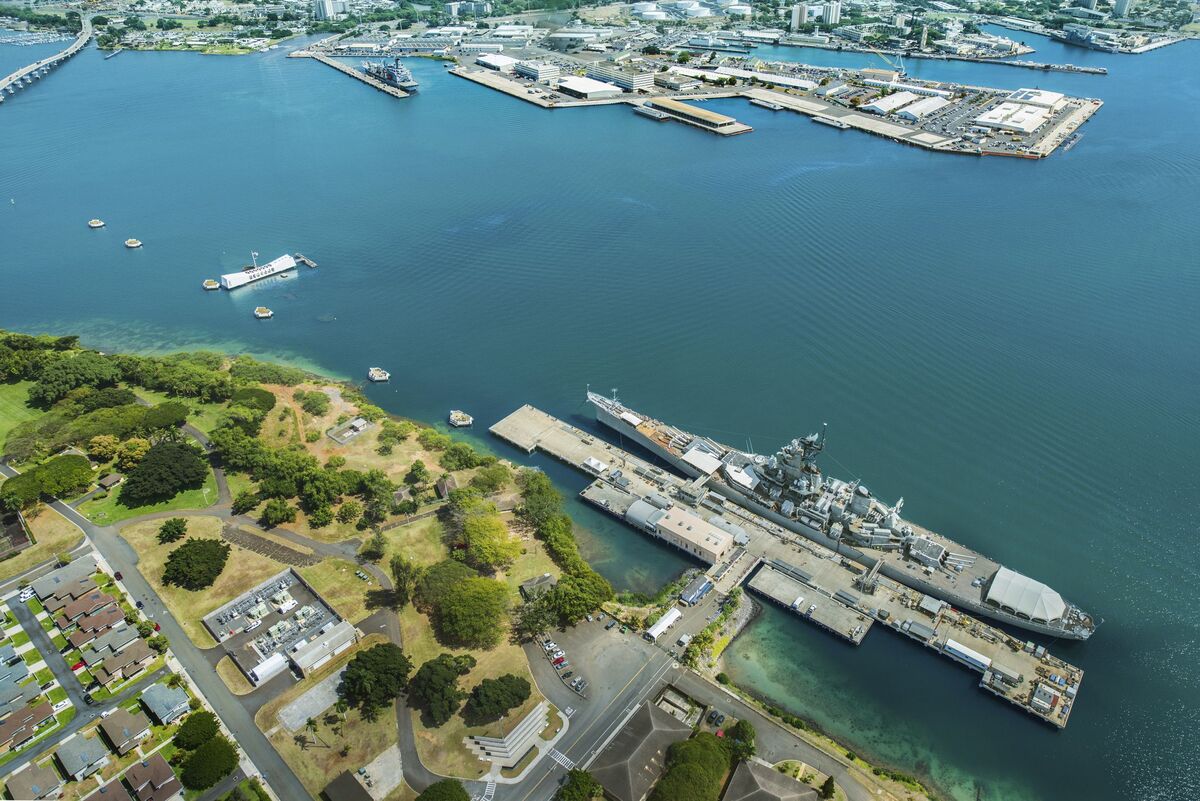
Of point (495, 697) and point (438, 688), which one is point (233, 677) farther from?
point (495, 697)

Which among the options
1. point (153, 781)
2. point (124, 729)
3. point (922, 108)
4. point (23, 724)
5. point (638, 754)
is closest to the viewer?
point (153, 781)

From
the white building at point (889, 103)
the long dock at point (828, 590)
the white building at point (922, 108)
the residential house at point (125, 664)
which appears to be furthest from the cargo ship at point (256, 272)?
the white building at point (922, 108)

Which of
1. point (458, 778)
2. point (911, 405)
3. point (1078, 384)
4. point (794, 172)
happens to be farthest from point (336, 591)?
point (794, 172)

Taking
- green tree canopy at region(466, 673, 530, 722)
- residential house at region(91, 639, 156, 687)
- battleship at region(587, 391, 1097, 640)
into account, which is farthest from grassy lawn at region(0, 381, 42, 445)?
battleship at region(587, 391, 1097, 640)

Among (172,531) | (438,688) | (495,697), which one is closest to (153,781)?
(438,688)

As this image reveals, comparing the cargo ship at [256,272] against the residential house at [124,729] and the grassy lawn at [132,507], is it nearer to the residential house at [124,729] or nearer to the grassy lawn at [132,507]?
the grassy lawn at [132,507]
